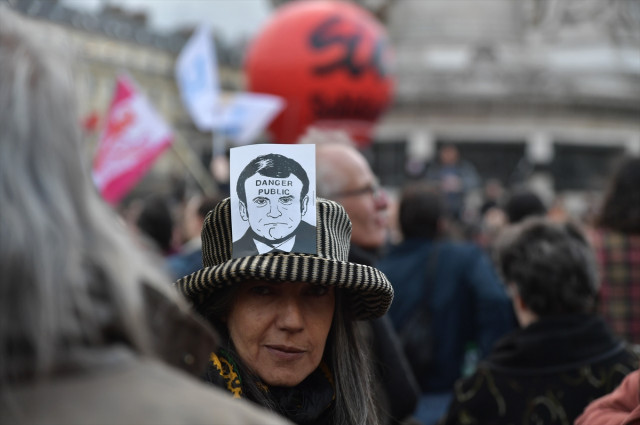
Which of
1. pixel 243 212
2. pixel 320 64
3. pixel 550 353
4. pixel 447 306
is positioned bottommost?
pixel 447 306

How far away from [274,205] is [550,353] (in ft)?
5.31

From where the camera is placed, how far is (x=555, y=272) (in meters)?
3.64

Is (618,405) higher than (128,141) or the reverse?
the reverse

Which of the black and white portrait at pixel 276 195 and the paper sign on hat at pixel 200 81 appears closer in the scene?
the black and white portrait at pixel 276 195

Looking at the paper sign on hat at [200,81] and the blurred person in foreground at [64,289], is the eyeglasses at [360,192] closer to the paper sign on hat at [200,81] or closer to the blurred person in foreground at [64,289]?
the blurred person in foreground at [64,289]

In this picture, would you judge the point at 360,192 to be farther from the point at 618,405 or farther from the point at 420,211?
the point at 618,405

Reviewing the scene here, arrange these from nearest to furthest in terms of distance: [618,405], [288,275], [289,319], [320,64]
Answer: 1. [288,275]
2. [289,319]
3. [618,405]
4. [320,64]

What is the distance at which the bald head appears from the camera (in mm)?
4223

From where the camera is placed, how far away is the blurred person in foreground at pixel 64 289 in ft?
4.02

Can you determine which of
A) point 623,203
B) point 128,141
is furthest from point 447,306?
point 128,141

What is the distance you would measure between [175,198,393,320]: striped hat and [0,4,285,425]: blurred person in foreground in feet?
3.04

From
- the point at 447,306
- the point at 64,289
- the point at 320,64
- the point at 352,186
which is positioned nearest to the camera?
the point at 64,289

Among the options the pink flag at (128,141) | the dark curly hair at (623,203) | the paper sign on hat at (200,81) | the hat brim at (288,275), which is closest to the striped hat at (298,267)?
the hat brim at (288,275)

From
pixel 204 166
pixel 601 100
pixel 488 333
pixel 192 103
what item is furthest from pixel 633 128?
pixel 488 333
